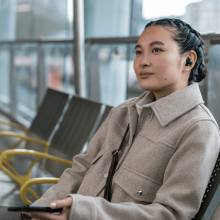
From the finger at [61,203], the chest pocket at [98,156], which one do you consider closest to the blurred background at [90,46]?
the chest pocket at [98,156]

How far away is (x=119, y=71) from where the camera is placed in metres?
3.65

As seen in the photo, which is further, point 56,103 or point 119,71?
point 119,71

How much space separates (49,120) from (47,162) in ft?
1.77

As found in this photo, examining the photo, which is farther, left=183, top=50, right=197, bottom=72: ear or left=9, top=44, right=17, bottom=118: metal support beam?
left=9, top=44, right=17, bottom=118: metal support beam

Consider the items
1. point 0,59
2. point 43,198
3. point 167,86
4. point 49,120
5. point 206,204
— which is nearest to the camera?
point 206,204

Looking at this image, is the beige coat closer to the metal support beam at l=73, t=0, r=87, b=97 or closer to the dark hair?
the dark hair

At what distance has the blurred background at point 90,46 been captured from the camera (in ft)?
8.11

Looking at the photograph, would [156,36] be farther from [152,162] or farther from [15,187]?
[15,187]

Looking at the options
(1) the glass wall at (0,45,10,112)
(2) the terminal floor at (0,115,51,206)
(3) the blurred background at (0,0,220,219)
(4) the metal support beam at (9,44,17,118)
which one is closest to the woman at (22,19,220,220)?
(3) the blurred background at (0,0,220,219)

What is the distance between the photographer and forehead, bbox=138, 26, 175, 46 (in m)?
1.27

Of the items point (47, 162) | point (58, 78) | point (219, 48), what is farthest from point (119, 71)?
point (58, 78)

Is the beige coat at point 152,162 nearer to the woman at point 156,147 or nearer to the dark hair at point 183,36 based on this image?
the woman at point 156,147

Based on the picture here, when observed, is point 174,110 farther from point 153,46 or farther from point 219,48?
point 219,48

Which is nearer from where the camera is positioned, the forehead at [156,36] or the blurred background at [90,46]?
the forehead at [156,36]
